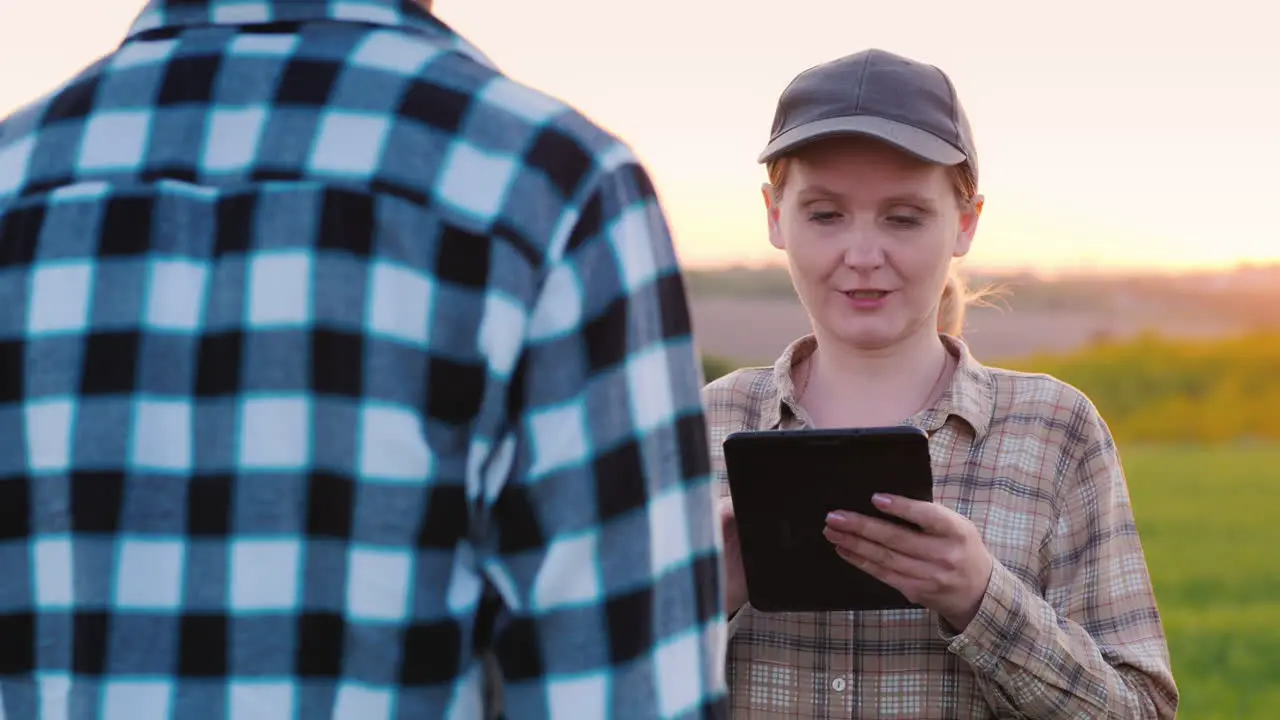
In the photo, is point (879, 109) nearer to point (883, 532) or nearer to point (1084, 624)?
point (883, 532)

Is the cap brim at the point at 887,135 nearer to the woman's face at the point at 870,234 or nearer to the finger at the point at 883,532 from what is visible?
the woman's face at the point at 870,234

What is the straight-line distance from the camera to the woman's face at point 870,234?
7.04ft

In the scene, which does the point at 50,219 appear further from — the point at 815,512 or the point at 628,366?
the point at 815,512

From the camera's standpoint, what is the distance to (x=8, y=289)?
1128 mm

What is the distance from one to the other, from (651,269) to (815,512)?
2.69 feet

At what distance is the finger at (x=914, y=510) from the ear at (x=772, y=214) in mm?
657

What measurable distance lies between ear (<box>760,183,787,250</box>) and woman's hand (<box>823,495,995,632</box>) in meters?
0.65

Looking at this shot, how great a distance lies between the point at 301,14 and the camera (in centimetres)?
116

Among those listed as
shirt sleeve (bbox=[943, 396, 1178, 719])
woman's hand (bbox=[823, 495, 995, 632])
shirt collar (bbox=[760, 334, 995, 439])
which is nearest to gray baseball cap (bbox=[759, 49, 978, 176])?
shirt collar (bbox=[760, 334, 995, 439])

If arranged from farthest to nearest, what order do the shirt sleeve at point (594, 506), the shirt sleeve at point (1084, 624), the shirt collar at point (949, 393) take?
the shirt collar at point (949, 393)
the shirt sleeve at point (1084, 624)
the shirt sleeve at point (594, 506)

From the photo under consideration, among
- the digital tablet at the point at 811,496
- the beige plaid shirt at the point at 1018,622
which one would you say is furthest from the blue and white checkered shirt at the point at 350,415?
the beige plaid shirt at the point at 1018,622

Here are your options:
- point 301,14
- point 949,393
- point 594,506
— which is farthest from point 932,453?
point 301,14

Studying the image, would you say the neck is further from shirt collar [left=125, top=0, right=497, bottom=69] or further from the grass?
the grass

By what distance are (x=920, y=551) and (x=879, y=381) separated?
52 cm
